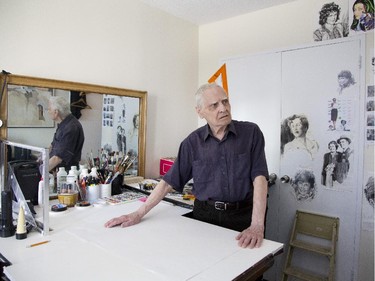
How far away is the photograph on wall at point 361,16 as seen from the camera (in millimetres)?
1953

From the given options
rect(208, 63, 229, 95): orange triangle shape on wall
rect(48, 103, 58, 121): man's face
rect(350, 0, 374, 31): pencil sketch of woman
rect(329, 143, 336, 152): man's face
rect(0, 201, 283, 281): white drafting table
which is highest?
rect(350, 0, 374, 31): pencil sketch of woman

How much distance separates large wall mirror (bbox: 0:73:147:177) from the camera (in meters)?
1.70

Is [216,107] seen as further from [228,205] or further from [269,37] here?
[269,37]

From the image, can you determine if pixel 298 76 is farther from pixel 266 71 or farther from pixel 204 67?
pixel 204 67

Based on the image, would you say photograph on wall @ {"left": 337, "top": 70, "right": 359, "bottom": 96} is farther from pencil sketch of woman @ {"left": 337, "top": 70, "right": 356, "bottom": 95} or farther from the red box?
the red box

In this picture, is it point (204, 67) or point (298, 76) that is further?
point (204, 67)

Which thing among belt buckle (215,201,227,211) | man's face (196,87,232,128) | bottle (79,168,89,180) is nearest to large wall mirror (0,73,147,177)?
bottle (79,168,89,180)

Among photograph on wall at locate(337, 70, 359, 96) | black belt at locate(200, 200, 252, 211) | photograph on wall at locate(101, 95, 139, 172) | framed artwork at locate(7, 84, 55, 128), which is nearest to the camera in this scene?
black belt at locate(200, 200, 252, 211)

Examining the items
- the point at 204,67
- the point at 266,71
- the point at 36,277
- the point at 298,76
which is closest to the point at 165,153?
the point at 204,67

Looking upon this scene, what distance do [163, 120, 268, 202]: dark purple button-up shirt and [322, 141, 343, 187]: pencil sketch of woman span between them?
79 cm

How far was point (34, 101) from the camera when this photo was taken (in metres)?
1.78

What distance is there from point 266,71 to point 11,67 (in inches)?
75.3

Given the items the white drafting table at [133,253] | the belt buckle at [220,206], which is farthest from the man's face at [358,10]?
the white drafting table at [133,253]

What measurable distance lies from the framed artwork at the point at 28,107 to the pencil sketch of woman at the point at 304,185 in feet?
6.19
